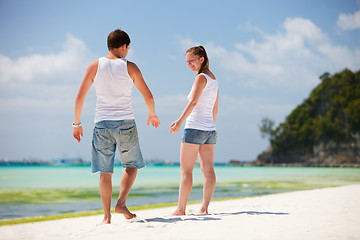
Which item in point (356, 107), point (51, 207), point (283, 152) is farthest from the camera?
point (283, 152)

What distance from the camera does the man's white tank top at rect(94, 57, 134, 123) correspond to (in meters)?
3.82

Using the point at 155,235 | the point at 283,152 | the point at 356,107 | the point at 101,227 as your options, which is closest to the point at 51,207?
the point at 101,227

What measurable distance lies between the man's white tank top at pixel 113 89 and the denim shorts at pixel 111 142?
3.1 inches

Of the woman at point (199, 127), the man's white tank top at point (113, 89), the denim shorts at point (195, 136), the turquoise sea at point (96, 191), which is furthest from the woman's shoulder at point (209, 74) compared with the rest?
the turquoise sea at point (96, 191)

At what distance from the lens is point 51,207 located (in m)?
9.84

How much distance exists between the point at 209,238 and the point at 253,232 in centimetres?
44

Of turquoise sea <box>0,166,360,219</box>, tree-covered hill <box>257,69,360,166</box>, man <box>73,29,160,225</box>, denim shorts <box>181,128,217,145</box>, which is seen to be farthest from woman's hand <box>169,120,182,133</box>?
tree-covered hill <box>257,69,360,166</box>

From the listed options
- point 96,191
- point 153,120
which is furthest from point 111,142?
point 96,191

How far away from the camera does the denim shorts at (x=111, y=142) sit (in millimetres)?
3795

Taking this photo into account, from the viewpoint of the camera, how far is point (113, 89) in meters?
3.83

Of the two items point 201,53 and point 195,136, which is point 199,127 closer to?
point 195,136

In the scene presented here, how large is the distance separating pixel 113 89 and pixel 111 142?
537 millimetres

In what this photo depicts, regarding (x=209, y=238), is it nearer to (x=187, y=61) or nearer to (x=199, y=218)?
(x=199, y=218)

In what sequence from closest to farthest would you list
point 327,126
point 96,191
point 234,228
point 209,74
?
point 234,228 → point 209,74 → point 96,191 → point 327,126
